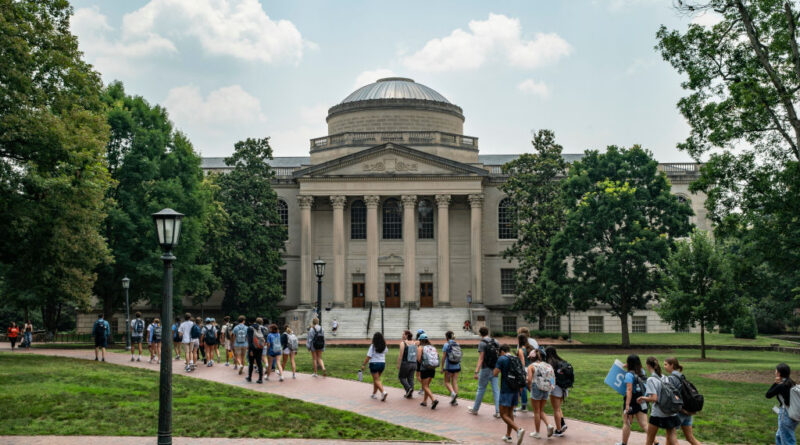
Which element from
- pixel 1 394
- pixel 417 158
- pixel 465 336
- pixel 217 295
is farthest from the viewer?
pixel 217 295

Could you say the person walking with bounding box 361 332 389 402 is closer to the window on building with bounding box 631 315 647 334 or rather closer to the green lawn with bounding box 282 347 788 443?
the green lawn with bounding box 282 347 788 443

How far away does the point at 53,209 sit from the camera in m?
25.8

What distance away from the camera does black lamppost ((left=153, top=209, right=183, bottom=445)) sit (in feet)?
36.5

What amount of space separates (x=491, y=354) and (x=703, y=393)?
26.6 feet

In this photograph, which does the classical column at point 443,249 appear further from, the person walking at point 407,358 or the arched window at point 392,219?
the person walking at point 407,358

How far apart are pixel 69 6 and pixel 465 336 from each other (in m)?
30.7

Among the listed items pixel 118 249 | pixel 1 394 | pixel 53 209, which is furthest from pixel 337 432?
pixel 118 249

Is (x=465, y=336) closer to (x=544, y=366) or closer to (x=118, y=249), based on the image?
(x=118, y=249)

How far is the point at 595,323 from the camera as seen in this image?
56.9m

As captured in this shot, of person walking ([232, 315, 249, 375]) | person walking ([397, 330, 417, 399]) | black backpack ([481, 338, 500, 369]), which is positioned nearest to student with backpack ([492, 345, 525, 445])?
black backpack ([481, 338, 500, 369])

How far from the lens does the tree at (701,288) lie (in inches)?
1266

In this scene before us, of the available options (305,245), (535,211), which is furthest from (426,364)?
(305,245)

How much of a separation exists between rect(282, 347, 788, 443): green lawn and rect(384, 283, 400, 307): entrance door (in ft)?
72.2

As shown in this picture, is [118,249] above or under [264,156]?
under
